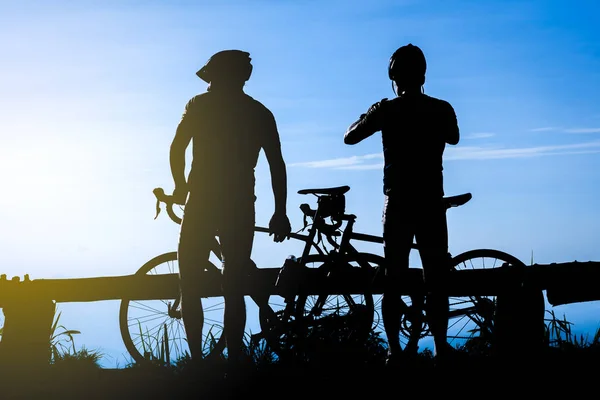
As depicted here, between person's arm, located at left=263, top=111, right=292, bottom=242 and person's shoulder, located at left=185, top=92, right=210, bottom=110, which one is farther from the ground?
person's shoulder, located at left=185, top=92, right=210, bottom=110

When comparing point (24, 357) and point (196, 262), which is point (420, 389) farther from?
point (24, 357)

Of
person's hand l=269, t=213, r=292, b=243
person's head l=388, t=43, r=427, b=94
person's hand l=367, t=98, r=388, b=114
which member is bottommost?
person's hand l=269, t=213, r=292, b=243

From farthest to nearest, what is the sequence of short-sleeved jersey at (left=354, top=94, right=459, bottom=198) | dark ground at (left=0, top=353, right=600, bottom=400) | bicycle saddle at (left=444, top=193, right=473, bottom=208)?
bicycle saddle at (left=444, top=193, right=473, bottom=208)
short-sleeved jersey at (left=354, top=94, right=459, bottom=198)
dark ground at (left=0, top=353, right=600, bottom=400)

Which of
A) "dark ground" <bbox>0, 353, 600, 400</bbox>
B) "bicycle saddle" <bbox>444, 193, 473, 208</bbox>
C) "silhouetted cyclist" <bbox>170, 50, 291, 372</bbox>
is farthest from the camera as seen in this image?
"bicycle saddle" <bbox>444, 193, 473, 208</bbox>

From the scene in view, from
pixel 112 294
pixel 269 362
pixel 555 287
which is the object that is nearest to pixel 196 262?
pixel 269 362

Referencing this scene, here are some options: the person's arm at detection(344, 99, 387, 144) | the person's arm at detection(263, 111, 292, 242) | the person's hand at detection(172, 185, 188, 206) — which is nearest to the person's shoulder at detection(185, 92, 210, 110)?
the person's arm at detection(263, 111, 292, 242)

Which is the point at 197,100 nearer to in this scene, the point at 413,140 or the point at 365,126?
the point at 365,126

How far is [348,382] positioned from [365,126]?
245 cm

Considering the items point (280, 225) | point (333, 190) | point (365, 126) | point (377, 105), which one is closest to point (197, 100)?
point (280, 225)

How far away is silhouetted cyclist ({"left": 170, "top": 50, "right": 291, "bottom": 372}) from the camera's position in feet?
23.4

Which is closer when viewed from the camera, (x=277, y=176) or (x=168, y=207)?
(x=277, y=176)

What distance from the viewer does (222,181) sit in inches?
281

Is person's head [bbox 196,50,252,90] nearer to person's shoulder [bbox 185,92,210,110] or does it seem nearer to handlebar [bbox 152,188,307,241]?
person's shoulder [bbox 185,92,210,110]

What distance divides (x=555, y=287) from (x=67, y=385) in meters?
5.77
